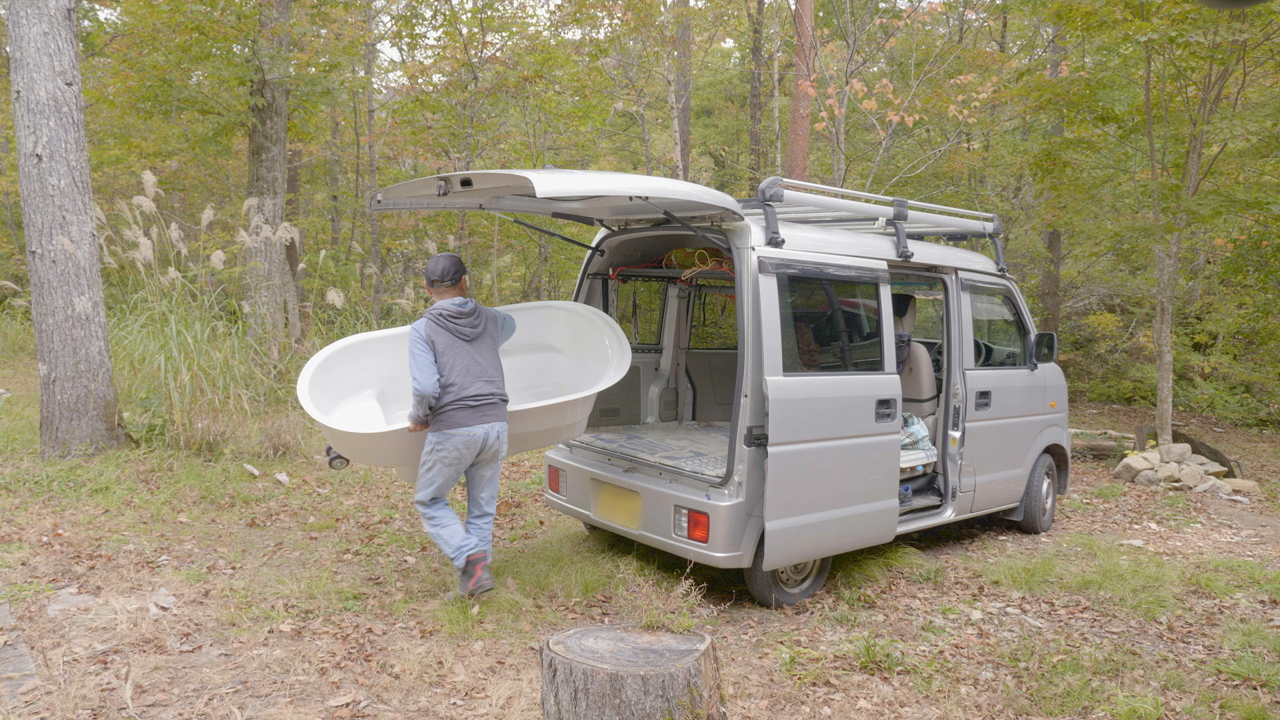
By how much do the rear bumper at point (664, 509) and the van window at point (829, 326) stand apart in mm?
772

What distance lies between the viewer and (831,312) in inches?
170

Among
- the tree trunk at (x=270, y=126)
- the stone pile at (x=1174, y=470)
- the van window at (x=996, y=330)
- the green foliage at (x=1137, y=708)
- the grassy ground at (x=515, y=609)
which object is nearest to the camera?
the green foliage at (x=1137, y=708)

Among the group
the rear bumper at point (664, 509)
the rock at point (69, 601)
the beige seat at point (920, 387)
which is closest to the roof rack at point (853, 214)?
the beige seat at point (920, 387)

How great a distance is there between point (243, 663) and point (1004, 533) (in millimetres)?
5164

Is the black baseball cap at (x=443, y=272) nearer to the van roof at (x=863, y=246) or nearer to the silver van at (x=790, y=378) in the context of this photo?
the silver van at (x=790, y=378)

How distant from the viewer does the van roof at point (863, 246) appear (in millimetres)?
4262

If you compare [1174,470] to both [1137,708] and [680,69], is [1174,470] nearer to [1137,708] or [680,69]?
[1137,708]

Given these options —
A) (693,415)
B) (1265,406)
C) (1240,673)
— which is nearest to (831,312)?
(693,415)

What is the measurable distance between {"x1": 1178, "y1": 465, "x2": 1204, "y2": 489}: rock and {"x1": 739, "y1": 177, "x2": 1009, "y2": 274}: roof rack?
3663 mm

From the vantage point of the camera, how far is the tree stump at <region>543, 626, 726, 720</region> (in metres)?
2.60

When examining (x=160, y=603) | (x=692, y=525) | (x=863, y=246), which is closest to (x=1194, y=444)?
(x=863, y=246)

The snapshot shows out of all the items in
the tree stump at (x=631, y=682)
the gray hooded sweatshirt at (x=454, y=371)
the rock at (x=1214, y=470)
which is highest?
the gray hooded sweatshirt at (x=454, y=371)

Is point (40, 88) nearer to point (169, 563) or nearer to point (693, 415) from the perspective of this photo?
point (169, 563)

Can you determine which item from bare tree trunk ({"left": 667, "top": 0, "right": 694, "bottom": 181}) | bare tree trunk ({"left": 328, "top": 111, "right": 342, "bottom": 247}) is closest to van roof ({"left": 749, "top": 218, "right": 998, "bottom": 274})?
bare tree trunk ({"left": 667, "top": 0, "right": 694, "bottom": 181})
